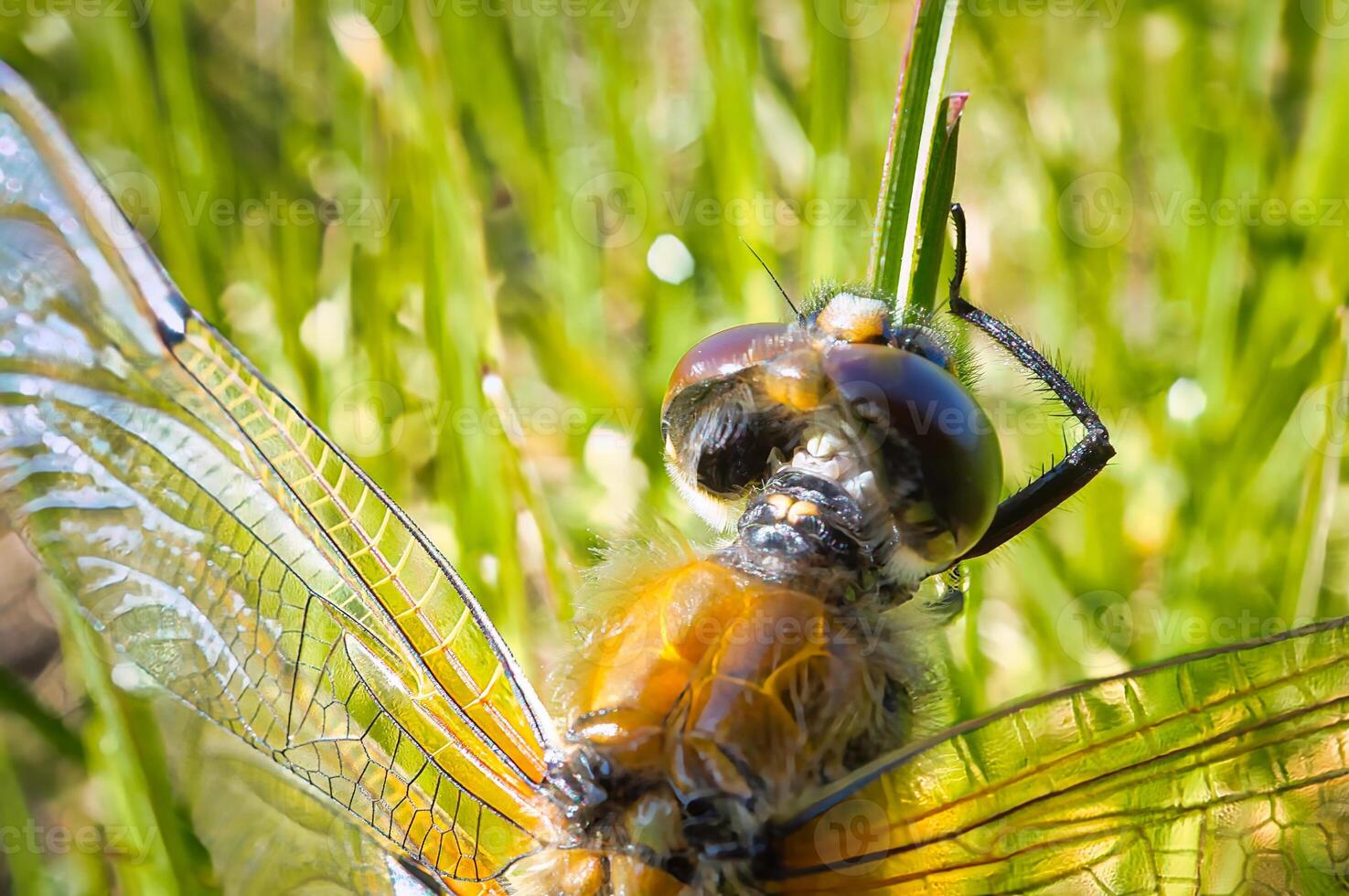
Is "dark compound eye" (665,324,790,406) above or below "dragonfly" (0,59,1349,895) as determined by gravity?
above

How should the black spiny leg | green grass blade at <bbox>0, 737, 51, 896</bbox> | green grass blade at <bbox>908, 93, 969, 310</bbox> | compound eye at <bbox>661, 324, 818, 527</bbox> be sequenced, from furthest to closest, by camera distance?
1. green grass blade at <bbox>0, 737, 51, 896</bbox>
2. green grass blade at <bbox>908, 93, 969, 310</bbox>
3. the black spiny leg
4. compound eye at <bbox>661, 324, 818, 527</bbox>

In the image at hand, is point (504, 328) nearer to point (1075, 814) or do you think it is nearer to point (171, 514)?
point (171, 514)

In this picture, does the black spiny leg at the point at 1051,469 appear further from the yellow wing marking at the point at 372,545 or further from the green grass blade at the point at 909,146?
the yellow wing marking at the point at 372,545

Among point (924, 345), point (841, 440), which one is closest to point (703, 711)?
point (841, 440)

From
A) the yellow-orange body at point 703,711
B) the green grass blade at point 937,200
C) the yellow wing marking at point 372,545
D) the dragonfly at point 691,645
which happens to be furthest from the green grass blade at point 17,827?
the green grass blade at point 937,200

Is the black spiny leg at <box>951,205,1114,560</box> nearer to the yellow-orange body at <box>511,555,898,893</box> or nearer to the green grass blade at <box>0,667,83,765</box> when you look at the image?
the yellow-orange body at <box>511,555,898,893</box>

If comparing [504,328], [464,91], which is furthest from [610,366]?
[464,91]

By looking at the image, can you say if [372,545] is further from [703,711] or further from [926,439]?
[926,439]

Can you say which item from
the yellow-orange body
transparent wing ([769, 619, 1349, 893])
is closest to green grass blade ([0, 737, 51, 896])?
the yellow-orange body
